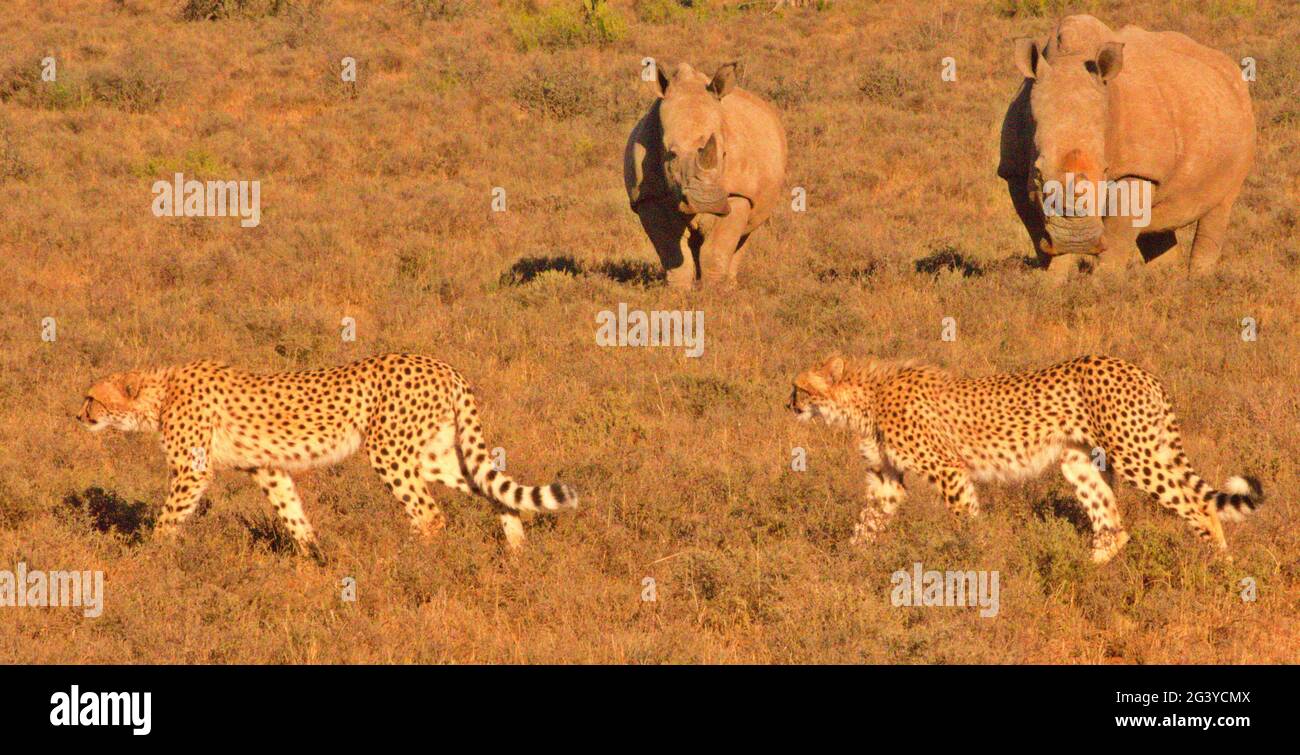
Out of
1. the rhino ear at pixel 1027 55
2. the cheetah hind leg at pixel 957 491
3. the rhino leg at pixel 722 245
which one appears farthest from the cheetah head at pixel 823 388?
the rhino leg at pixel 722 245

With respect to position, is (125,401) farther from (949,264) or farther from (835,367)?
(949,264)

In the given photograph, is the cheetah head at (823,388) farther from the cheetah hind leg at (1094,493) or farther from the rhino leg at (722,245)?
the rhino leg at (722,245)

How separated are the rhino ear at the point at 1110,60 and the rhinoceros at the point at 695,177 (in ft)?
13.2

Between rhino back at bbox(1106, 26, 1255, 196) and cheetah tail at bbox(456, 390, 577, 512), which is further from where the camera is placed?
rhino back at bbox(1106, 26, 1255, 196)

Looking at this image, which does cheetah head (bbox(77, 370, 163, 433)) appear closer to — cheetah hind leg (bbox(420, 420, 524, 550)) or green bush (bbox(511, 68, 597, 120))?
cheetah hind leg (bbox(420, 420, 524, 550))

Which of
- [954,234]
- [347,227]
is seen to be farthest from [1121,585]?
[347,227]

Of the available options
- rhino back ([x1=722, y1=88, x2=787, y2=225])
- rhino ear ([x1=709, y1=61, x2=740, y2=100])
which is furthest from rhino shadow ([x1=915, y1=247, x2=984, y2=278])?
rhino ear ([x1=709, y1=61, x2=740, y2=100])

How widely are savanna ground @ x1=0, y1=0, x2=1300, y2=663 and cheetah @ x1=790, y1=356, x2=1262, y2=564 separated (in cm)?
25

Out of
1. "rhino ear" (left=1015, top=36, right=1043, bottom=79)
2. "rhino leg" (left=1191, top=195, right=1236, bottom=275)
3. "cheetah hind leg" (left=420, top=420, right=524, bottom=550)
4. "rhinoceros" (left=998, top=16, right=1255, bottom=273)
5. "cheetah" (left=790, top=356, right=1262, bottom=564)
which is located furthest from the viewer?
"rhino leg" (left=1191, top=195, right=1236, bottom=275)

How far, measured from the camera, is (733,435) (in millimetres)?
11086

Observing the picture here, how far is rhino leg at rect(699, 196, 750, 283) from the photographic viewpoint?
16297mm

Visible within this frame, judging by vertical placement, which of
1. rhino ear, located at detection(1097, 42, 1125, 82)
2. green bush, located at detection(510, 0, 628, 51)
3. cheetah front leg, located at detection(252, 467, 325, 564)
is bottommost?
cheetah front leg, located at detection(252, 467, 325, 564)

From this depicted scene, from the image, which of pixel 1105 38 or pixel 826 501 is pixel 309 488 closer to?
pixel 826 501

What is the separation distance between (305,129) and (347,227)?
268 inches
